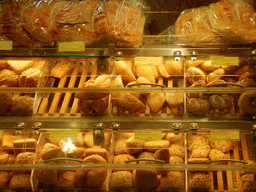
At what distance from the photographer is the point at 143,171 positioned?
180cm

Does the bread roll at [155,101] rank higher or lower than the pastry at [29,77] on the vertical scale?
lower

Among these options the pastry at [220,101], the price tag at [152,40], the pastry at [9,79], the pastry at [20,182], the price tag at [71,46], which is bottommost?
the pastry at [20,182]

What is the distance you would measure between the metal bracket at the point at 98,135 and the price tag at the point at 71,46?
0.58 metres

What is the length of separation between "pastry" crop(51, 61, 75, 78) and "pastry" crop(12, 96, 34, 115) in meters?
0.28

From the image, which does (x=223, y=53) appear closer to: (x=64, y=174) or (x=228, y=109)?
(x=228, y=109)

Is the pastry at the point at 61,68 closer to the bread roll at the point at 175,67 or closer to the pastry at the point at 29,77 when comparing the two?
the pastry at the point at 29,77

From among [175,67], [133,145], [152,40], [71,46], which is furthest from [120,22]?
[133,145]

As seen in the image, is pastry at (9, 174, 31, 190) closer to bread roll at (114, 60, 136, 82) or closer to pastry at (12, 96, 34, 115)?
pastry at (12, 96, 34, 115)

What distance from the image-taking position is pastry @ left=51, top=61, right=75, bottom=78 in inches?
83.4

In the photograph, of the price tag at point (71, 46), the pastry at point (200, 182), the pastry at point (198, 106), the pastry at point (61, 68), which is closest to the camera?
the pastry at point (200, 182)

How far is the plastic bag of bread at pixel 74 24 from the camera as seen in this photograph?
207 cm

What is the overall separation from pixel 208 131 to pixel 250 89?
401mm

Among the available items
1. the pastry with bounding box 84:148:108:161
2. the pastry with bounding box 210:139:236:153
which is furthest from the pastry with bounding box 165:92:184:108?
the pastry with bounding box 84:148:108:161

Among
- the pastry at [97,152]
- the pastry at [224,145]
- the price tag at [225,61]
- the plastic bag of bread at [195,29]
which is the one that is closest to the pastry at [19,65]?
the pastry at [97,152]
